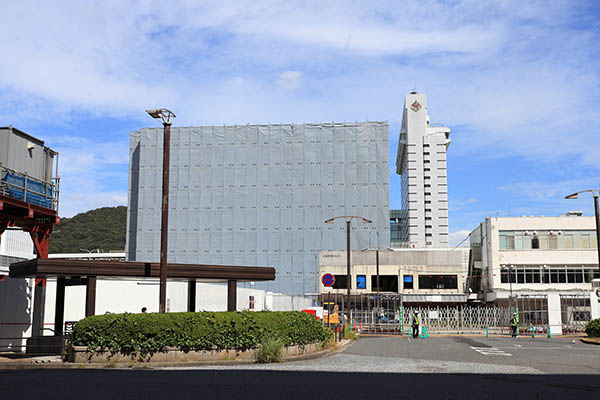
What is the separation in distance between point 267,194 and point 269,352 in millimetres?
74862

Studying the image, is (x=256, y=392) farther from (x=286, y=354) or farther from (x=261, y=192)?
(x=261, y=192)

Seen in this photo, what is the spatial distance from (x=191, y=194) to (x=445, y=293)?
3960 cm

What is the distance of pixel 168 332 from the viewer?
1905cm

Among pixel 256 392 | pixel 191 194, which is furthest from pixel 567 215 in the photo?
pixel 256 392

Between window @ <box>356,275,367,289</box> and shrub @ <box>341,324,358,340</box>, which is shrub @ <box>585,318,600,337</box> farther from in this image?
window @ <box>356,275,367,289</box>

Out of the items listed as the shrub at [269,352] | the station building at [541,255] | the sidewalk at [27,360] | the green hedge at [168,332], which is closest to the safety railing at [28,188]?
the sidewalk at [27,360]

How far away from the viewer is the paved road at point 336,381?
12.2m

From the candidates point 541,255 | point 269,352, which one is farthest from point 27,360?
point 541,255

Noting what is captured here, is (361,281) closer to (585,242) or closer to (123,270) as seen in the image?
(585,242)

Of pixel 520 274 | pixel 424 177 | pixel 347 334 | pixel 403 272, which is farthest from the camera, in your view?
pixel 424 177

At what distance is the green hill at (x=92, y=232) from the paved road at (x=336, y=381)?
11543 centimetres

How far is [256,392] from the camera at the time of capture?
12281 mm

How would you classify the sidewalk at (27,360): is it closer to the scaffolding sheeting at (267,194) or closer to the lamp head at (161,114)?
the lamp head at (161,114)

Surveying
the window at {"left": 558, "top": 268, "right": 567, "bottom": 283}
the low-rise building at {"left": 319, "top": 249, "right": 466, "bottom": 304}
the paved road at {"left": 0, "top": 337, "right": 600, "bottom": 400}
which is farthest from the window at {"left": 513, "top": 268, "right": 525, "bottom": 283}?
the paved road at {"left": 0, "top": 337, "right": 600, "bottom": 400}
